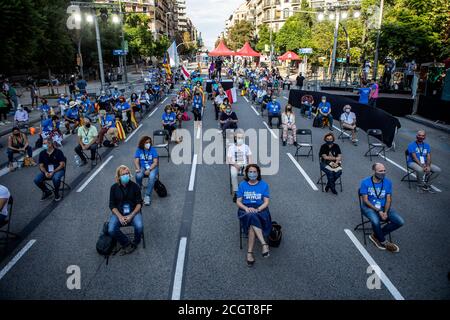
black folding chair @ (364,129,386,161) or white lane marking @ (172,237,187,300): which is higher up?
black folding chair @ (364,129,386,161)

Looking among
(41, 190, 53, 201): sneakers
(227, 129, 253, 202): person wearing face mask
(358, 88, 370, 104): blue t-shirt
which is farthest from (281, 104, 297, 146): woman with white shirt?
(41, 190, 53, 201): sneakers

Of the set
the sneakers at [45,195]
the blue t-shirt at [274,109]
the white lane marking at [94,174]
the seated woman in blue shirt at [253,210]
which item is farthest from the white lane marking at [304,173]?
the sneakers at [45,195]

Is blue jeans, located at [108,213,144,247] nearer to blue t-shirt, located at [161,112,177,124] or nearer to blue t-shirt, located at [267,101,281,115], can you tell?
blue t-shirt, located at [161,112,177,124]

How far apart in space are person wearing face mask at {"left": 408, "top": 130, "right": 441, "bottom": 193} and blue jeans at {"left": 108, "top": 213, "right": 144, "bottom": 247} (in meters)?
7.17

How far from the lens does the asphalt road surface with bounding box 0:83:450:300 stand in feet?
16.3

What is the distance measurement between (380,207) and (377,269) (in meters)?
1.18

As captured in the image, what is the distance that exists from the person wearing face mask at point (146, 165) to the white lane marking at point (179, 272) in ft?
6.71

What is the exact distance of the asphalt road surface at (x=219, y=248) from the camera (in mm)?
4973

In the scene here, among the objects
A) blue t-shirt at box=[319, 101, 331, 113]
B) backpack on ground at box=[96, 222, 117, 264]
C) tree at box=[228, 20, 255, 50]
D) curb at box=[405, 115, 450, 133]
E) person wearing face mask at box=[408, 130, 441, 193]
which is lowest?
backpack on ground at box=[96, 222, 117, 264]

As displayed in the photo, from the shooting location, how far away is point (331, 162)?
848 centimetres

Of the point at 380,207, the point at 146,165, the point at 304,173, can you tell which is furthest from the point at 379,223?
the point at 146,165

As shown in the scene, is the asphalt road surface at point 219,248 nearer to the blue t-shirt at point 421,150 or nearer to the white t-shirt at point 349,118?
the blue t-shirt at point 421,150

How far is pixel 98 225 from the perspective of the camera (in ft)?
23.0

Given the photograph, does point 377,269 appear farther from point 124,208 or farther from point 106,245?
point 106,245
